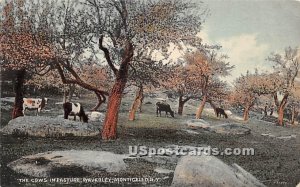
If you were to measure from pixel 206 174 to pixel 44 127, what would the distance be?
1.29m

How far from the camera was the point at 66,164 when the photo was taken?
13.1ft

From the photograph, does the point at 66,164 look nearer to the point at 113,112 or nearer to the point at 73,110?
the point at 73,110

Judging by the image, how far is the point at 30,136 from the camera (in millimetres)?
4016

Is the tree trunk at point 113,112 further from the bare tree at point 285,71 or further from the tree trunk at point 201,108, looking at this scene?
the bare tree at point 285,71

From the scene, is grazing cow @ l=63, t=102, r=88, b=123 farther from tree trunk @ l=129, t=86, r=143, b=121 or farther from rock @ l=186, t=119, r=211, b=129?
rock @ l=186, t=119, r=211, b=129

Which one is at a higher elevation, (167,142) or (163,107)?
(163,107)

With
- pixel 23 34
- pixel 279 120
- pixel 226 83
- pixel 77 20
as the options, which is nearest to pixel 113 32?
pixel 77 20

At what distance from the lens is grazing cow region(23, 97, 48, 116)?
13.0 ft

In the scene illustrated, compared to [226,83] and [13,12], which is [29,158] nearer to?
[13,12]

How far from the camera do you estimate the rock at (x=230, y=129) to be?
14.3 feet

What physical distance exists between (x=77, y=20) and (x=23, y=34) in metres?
0.42

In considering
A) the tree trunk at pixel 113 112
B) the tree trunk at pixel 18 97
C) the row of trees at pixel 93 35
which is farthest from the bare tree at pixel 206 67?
the tree trunk at pixel 18 97

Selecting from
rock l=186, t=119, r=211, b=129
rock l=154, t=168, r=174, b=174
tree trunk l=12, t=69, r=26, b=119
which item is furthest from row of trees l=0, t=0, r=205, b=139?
rock l=186, t=119, r=211, b=129

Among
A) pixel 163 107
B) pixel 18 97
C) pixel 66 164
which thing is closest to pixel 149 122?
pixel 163 107
